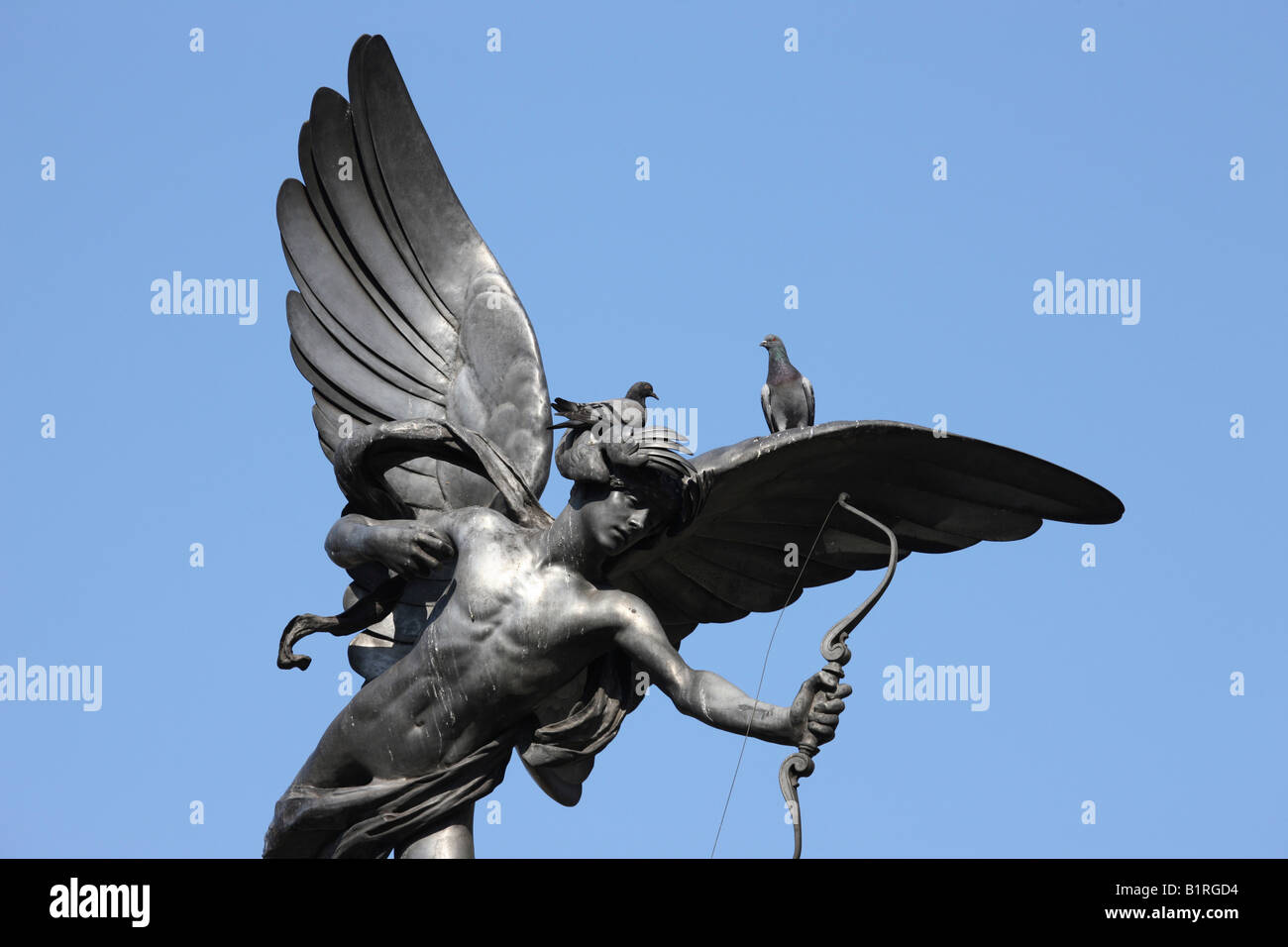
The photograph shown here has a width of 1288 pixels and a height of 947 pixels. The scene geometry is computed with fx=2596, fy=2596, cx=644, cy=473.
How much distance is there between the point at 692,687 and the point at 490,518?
1.44 m

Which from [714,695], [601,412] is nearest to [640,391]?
[601,412]

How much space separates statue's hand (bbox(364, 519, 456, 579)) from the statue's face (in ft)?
2.75

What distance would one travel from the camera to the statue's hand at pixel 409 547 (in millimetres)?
12703

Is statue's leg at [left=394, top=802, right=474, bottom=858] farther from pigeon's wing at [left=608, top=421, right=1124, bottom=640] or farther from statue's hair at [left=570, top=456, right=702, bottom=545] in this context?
statue's hair at [left=570, top=456, right=702, bottom=545]

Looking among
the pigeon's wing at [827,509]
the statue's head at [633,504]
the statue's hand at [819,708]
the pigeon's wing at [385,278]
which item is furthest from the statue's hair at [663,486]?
the pigeon's wing at [385,278]

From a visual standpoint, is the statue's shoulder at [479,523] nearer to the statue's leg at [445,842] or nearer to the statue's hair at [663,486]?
the statue's hair at [663,486]

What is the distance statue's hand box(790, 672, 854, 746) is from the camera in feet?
37.8

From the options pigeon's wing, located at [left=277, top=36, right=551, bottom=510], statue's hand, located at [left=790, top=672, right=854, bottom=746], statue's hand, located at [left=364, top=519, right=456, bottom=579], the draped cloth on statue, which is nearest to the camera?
statue's hand, located at [left=790, top=672, right=854, bottom=746]

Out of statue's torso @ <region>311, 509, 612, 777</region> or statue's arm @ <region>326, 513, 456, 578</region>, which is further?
statue's arm @ <region>326, 513, 456, 578</region>

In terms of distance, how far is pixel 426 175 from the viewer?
14.1 metres

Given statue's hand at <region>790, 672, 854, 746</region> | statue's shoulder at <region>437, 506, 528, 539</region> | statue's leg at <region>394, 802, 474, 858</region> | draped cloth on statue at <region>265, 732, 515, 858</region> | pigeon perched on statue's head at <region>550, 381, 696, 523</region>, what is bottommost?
statue's leg at <region>394, 802, 474, 858</region>

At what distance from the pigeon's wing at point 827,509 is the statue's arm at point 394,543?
884 millimetres

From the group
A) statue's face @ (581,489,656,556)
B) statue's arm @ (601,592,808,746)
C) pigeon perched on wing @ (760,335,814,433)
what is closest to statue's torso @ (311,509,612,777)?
statue's arm @ (601,592,808,746)
